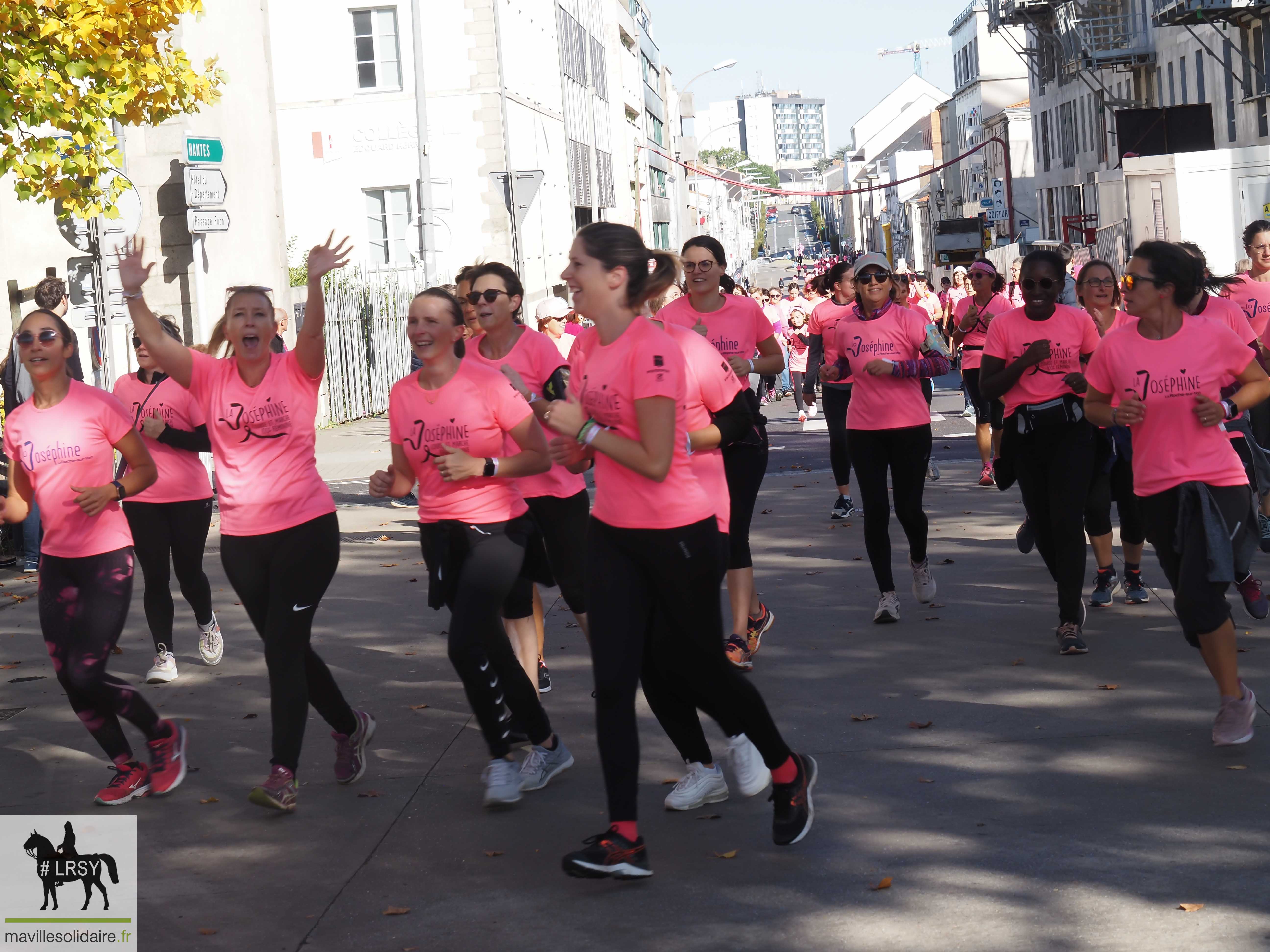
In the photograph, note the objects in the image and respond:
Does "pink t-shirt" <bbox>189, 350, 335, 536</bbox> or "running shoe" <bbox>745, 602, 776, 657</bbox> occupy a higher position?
"pink t-shirt" <bbox>189, 350, 335, 536</bbox>

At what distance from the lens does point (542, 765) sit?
5.98 meters

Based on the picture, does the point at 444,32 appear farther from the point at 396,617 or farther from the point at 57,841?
the point at 57,841

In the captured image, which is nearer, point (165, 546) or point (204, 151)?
point (165, 546)

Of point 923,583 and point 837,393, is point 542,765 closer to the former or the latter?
point 923,583

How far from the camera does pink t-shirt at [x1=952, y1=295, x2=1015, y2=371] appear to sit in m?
11.7

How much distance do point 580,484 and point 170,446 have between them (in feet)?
7.74

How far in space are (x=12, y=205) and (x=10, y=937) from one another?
14391 millimetres

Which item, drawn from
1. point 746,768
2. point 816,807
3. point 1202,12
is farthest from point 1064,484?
point 1202,12

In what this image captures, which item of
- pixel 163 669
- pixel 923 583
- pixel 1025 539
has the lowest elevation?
pixel 163 669

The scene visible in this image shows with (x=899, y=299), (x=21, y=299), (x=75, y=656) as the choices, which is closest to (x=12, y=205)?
(x=21, y=299)

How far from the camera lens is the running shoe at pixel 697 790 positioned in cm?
552

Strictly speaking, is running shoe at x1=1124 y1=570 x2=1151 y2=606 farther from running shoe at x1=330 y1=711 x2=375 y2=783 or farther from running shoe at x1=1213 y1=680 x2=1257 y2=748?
running shoe at x1=330 y1=711 x2=375 y2=783

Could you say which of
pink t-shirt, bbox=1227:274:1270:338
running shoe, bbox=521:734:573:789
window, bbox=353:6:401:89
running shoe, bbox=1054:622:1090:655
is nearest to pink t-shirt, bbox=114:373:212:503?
running shoe, bbox=521:734:573:789

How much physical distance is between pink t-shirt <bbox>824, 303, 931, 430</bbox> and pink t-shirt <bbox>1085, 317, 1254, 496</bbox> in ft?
7.65
